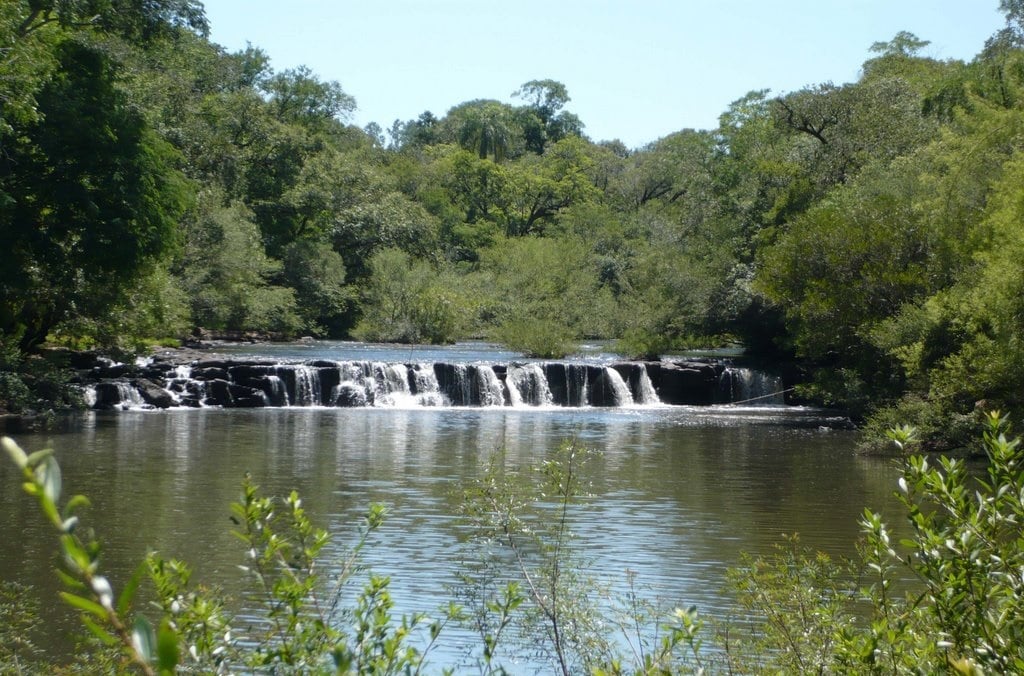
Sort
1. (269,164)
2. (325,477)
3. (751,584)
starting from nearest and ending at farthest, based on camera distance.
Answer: (751,584)
(325,477)
(269,164)

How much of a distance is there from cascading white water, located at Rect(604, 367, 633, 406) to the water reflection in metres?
3.56

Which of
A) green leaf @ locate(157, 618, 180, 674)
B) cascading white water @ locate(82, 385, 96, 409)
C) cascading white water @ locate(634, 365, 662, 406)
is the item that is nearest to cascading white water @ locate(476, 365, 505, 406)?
cascading white water @ locate(634, 365, 662, 406)

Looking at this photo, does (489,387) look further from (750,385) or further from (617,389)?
(750,385)

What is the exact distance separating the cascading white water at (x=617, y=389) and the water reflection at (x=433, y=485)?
11.7 ft

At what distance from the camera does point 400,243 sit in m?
48.1

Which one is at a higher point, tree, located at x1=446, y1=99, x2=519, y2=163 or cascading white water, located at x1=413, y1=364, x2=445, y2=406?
tree, located at x1=446, y1=99, x2=519, y2=163

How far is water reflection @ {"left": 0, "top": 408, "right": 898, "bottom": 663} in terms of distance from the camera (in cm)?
1052

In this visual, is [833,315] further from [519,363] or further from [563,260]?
[563,260]

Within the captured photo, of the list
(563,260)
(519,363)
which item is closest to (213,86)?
(563,260)

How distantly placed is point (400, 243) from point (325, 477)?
108 ft

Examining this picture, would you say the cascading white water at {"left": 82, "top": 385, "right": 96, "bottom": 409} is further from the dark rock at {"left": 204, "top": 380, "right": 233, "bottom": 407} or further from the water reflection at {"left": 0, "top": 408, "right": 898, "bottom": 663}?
the dark rock at {"left": 204, "top": 380, "right": 233, "bottom": 407}

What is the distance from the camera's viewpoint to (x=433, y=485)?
15.1 meters

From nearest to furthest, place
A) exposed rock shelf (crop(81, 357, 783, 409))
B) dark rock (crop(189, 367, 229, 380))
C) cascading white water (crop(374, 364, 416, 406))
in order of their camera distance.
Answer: exposed rock shelf (crop(81, 357, 783, 409))
dark rock (crop(189, 367, 229, 380))
cascading white water (crop(374, 364, 416, 406))

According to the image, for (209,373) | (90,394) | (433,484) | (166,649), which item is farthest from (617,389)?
(166,649)
